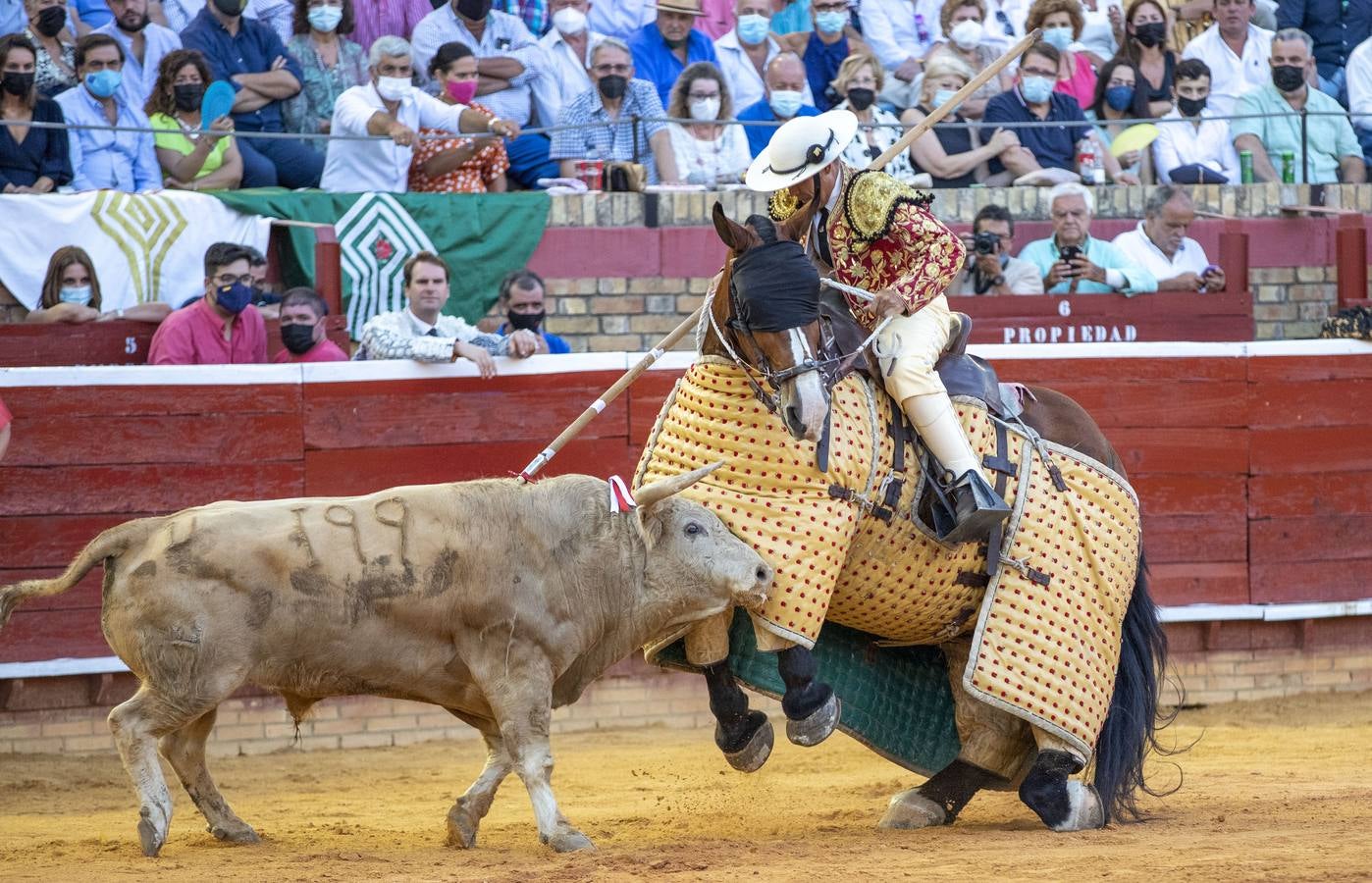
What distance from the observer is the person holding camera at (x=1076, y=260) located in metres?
10.3

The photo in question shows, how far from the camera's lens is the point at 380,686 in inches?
229

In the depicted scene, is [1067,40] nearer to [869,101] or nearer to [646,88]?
[869,101]

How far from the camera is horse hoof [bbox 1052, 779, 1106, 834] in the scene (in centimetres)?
627

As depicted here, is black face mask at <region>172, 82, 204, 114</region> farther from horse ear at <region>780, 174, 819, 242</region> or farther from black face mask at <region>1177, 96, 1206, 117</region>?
black face mask at <region>1177, 96, 1206, 117</region>

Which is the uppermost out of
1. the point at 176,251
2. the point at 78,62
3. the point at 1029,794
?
the point at 78,62

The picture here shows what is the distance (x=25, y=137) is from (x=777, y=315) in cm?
513

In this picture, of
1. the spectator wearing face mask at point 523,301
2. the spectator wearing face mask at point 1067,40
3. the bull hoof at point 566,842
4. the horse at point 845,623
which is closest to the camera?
the horse at point 845,623

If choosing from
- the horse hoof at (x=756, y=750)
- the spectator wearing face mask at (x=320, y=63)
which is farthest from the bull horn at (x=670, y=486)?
the spectator wearing face mask at (x=320, y=63)

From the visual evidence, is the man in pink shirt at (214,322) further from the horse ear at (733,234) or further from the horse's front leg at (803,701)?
the horse's front leg at (803,701)

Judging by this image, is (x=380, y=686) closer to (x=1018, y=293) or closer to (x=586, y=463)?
(x=586, y=463)

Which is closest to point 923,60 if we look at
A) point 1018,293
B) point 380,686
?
point 1018,293

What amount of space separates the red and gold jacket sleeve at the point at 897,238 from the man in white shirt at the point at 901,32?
19.5 ft

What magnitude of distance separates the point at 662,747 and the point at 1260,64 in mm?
6731

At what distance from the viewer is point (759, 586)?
5621 mm
